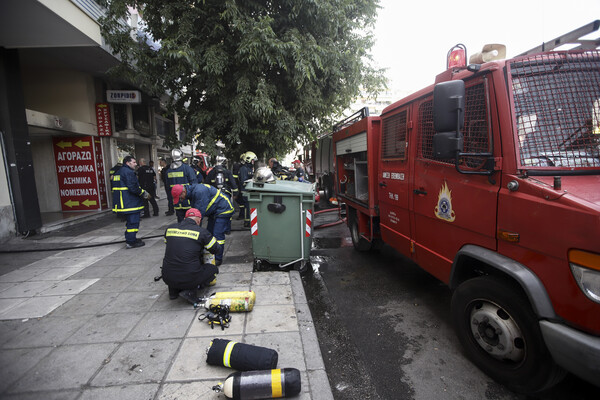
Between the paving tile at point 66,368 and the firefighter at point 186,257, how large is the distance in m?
0.80

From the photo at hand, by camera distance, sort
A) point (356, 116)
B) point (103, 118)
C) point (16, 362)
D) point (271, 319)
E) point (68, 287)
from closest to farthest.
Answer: point (16, 362) < point (271, 319) < point (68, 287) < point (356, 116) < point (103, 118)

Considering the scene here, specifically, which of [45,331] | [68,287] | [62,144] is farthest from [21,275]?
[62,144]

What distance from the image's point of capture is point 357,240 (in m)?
5.68

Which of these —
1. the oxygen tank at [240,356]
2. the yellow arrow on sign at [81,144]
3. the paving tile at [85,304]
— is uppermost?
the yellow arrow on sign at [81,144]

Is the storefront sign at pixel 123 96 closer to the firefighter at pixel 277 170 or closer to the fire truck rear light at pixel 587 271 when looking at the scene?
the firefighter at pixel 277 170

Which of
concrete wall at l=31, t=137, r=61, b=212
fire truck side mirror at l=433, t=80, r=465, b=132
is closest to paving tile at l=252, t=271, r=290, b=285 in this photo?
fire truck side mirror at l=433, t=80, r=465, b=132

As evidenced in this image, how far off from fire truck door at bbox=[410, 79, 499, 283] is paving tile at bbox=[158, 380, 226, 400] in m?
2.17

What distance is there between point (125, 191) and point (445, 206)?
219 inches

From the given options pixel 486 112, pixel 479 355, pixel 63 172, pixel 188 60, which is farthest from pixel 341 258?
pixel 63 172

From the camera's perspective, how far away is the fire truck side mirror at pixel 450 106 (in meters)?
2.13

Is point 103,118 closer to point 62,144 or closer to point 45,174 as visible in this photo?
point 62,144

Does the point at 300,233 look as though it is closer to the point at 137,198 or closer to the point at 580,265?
the point at 580,265

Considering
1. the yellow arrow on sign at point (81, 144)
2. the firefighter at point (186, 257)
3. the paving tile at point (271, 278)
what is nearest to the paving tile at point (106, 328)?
the firefighter at point (186, 257)

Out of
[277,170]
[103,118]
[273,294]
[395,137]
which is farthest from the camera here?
[103,118]
